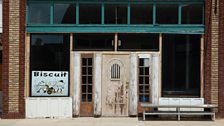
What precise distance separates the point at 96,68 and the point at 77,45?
98 cm

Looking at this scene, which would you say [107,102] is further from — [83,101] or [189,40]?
[189,40]

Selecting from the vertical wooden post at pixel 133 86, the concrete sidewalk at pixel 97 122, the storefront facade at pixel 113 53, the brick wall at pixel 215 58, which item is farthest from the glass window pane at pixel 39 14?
the brick wall at pixel 215 58

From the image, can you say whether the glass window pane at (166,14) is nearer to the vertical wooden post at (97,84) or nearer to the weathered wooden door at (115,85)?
the weathered wooden door at (115,85)

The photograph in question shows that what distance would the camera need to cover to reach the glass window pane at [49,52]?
458 inches

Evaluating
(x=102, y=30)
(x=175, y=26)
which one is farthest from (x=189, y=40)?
(x=102, y=30)

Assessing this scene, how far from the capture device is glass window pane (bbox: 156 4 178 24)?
38.4 feet

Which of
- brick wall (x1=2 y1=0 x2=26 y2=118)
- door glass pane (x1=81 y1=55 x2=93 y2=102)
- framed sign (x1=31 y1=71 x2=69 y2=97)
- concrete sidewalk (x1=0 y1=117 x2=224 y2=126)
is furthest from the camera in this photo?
door glass pane (x1=81 y1=55 x2=93 y2=102)

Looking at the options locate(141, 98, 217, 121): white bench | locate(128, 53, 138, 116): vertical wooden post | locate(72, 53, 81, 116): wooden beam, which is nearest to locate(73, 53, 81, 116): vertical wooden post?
locate(72, 53, 81, 116): wooden beam

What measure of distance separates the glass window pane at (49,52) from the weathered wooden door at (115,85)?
1333 millimetres

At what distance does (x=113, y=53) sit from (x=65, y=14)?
2013 mm

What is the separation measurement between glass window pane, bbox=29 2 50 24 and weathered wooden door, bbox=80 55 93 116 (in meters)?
1.78

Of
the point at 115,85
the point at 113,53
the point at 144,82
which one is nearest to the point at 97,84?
the point at 115,85

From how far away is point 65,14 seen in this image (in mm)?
11719

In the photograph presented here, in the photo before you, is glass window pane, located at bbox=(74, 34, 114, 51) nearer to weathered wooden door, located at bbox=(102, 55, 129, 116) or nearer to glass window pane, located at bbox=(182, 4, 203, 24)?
weathered wooden door, located at bbox=(102, 55, 129, 116)
